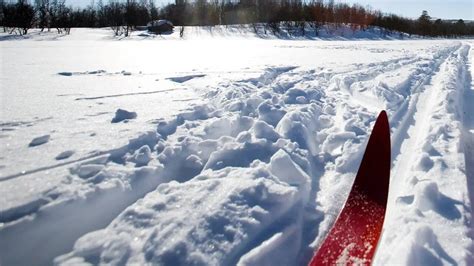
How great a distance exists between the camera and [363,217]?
1.97 meters

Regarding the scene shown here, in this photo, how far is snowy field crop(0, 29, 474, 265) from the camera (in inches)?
65.8

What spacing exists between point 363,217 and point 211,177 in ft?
3.36

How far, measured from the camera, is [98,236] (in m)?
1.69

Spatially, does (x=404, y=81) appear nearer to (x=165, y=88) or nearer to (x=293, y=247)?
(x=165, y=88)

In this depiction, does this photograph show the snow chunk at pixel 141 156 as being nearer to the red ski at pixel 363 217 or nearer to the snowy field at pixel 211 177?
the snowy field at pixel 211 177

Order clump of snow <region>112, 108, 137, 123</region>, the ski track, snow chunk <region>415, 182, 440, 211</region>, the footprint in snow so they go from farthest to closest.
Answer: clump of snow <region>112, 108, 137, 123</region> → the footprint in snow → the ski track → snow chunk <region>415, 182, 440, 211</region>

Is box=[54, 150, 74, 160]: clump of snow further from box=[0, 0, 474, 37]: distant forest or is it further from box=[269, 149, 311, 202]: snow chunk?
box=[0, 0, 474, 37]: distant forest

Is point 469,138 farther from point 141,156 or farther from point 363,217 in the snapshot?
point 141,156

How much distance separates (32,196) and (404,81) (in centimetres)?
670

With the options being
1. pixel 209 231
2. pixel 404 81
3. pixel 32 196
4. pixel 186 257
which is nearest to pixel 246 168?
pixel 209 231

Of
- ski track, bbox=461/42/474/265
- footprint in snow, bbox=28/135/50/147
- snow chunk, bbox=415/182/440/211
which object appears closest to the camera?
snow chunk, bbox=415/182/440/211

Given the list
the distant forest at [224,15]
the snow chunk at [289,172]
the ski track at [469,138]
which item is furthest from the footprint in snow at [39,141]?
the distant forest at [224,15]

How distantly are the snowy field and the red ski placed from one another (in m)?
0.06

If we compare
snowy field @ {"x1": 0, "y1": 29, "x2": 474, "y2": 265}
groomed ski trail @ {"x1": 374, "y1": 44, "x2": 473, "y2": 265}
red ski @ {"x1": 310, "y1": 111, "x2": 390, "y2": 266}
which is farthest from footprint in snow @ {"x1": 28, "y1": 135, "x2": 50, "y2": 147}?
groomed ski trail @ {"x1": 374, "y1": 44, "x2": 473, "y2": 265}
